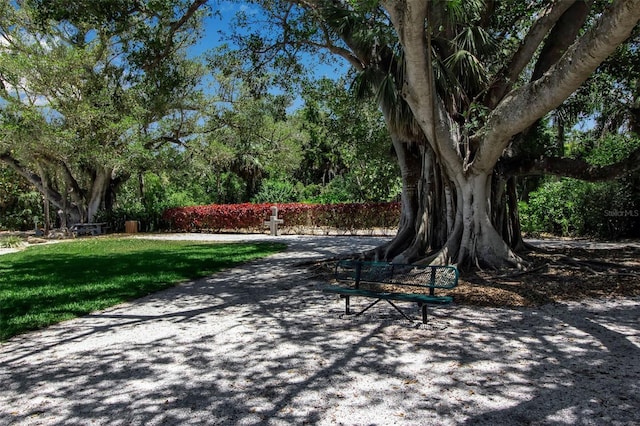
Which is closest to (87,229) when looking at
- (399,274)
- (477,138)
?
(399,274)

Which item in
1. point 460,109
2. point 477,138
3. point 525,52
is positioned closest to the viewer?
point 477,138

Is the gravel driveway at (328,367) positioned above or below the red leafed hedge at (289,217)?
below

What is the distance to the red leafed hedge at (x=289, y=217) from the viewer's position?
18.7 metres

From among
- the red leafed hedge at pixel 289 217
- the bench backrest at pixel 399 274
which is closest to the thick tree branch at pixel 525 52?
the bench backrest at pixel 399 274

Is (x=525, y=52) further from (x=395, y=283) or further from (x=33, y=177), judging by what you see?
(x=33, y=177)

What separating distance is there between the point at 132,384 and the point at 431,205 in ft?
23.5

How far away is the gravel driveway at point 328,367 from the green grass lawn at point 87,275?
2.39 ft

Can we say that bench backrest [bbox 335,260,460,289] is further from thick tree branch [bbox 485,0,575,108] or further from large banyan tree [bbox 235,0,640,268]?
thick tree branch [bbox 485,0,575,108]

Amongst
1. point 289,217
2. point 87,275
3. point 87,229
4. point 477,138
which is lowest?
point 87,275

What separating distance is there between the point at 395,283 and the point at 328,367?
215cm

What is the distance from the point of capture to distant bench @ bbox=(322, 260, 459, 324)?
5.30 m

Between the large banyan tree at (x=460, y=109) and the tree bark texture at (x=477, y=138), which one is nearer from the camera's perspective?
the tree bark texture at (x=477, y=138)

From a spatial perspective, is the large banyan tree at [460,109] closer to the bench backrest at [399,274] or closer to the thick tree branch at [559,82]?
the thick tree branch at [559,82]

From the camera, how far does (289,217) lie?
2069 cm
